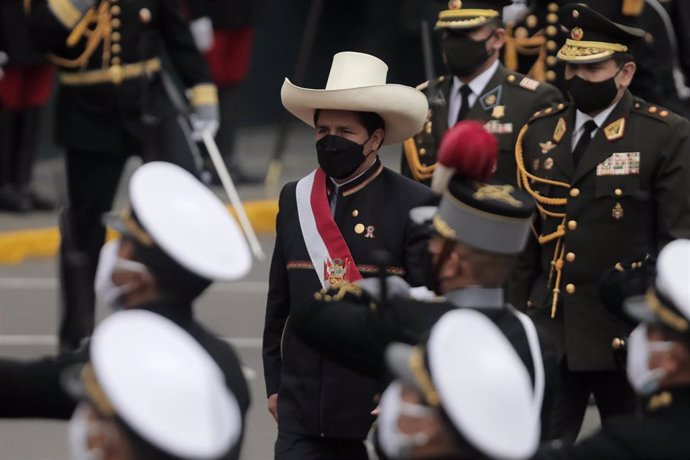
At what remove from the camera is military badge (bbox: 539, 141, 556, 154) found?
7.39m

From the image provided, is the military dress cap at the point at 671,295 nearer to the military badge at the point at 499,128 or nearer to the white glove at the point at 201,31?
the military badge at the point at 499,128

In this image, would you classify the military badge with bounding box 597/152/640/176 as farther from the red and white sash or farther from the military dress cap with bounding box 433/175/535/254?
the military dress cap with bounding box 433/175/535/254

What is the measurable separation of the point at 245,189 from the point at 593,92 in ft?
24.1

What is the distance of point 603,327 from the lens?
23.8 feet

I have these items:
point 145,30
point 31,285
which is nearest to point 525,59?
point 145,30

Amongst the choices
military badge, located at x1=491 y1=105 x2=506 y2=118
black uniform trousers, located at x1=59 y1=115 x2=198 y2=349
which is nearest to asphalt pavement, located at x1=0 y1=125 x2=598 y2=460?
black uniform trousers, located at x1=59 y1=115 x2=198 y2=349

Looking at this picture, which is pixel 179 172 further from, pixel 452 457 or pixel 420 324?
pixel 452 457

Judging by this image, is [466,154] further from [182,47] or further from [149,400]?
[182,47]

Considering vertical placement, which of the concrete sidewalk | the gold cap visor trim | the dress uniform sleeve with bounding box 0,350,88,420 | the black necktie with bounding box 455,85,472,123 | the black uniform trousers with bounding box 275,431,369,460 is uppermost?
the dress uniform sleeve with bounding box 0,350,88,420

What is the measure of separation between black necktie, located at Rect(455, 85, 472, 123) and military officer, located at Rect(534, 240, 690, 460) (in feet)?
11.6

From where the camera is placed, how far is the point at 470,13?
333 inches

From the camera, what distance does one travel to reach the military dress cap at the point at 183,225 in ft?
15.7

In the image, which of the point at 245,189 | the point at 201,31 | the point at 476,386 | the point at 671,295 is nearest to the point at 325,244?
the point at 671,295

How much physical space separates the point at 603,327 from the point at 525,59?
348cm
